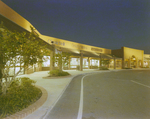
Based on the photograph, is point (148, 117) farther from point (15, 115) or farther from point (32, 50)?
point (32, 50)

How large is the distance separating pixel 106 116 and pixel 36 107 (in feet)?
8.95

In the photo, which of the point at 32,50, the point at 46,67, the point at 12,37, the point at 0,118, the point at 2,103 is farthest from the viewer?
the point at 46,67

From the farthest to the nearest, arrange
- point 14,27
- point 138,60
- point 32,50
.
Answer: point 138,60 → point 14,27 → point 32,50

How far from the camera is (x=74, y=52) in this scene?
1100 inches

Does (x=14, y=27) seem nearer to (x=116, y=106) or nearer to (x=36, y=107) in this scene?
(x=36, y=107)

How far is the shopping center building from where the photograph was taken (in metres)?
10.1

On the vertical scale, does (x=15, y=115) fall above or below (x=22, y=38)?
below

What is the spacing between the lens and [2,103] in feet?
11.7

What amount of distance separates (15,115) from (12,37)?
2.81 meters

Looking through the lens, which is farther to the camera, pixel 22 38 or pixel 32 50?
pixel 32 50

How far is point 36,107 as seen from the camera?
4008 millimetres

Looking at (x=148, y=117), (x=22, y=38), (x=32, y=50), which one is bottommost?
(x=148, y=117)

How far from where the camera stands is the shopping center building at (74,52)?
10143 mm

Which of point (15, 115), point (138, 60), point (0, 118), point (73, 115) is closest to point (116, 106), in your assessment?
point (73, 115)
